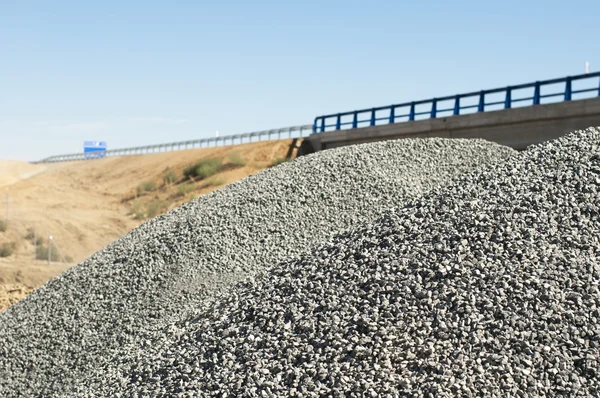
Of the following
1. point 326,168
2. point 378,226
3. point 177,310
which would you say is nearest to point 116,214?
point 326,168

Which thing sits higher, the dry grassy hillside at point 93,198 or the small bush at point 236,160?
the small bush at point 236,160

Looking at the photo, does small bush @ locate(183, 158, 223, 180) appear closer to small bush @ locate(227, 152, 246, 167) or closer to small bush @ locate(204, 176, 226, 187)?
small bush @ locate(227, 152, 246, 167)

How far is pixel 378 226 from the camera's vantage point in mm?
8914

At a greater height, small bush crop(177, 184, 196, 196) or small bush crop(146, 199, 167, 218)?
small bush crop(177, 184, 196, 196)

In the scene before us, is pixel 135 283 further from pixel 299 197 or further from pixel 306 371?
pixel 306 371

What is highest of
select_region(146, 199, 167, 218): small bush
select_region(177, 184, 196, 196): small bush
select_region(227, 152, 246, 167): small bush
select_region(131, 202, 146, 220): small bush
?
select_region(227, 152, 246, 167): small bush

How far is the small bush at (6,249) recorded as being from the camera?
2611cm

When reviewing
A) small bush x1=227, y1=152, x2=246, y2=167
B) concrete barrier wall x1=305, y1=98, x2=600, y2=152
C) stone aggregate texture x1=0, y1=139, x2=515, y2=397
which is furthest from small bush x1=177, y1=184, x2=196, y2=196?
stone aggregate texture x1=0, y1=139, x2=515, y2=397

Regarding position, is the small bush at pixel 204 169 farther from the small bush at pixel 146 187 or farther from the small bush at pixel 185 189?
the small bush at pixel 146 187

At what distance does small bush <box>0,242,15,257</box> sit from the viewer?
26109 mm

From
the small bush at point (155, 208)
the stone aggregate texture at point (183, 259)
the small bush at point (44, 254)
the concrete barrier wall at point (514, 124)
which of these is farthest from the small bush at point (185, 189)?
the stone aggregate texture at point (183, 259)

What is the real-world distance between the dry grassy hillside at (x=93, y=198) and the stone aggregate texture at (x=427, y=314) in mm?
9793

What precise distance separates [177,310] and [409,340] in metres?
4.73

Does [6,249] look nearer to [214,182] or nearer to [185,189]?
[214,182]
